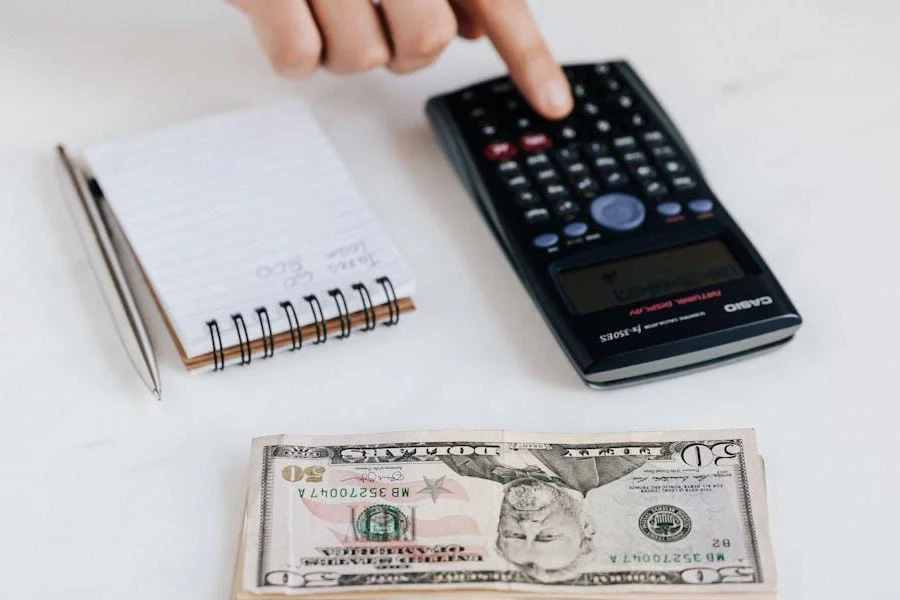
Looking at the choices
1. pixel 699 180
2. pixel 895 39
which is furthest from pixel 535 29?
pixel 895 39

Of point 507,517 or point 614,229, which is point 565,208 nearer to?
point 614,229

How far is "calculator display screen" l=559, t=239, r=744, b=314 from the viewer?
0.70 m

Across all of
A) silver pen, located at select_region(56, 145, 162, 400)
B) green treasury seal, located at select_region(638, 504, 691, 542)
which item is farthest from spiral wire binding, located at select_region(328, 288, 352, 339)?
green treasury seal, located at select_region(638, 504, 691, 542)

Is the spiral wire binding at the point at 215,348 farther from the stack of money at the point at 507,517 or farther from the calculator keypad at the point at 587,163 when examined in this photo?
the calculator keypad at the point at 587,163

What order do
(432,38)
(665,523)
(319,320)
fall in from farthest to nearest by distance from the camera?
(432,38), (319,320), (665,523)

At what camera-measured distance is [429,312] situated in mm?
725

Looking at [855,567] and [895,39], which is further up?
[895,39]

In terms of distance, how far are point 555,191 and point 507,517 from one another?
251 mm

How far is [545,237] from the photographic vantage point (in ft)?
2.39

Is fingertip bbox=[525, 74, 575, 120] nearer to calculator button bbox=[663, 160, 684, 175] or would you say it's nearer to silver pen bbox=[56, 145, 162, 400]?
calculator button bbox=[663, 160, 684, 175]

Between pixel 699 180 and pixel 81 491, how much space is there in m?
0.43

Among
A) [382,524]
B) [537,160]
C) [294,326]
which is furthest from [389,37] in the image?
[382,524]

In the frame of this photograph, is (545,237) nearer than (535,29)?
Yes

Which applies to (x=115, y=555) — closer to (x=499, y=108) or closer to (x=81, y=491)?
(x=81, y=491)
